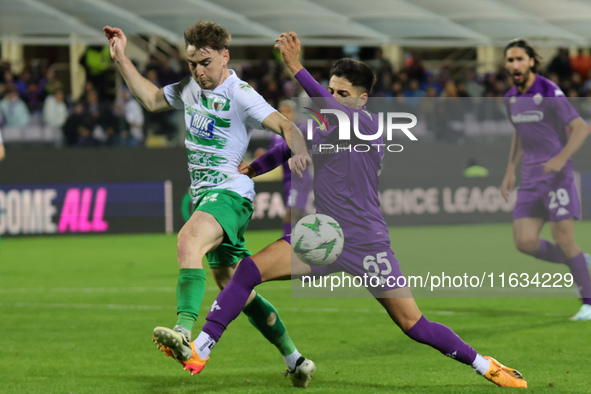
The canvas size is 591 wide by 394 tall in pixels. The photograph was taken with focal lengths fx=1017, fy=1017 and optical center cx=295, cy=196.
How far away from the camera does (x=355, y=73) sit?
575 centimetres

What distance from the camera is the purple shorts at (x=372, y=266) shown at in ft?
18.3

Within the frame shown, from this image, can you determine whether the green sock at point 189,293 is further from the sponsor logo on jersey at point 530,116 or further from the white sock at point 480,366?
the sponsor logo on jersey at point 530,116

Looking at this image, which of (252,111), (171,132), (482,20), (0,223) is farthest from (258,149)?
(252,111)

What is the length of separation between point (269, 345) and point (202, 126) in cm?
233

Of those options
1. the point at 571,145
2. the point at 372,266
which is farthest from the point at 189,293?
the point at 571,145

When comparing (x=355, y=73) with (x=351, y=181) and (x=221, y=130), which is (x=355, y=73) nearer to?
(x=351, y=181)

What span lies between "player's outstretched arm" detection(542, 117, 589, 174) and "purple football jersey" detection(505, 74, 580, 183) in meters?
0.07

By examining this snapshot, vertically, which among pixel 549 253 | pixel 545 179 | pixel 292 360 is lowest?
pixel 549 253

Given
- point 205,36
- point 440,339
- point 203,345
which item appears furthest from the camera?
point 205,36

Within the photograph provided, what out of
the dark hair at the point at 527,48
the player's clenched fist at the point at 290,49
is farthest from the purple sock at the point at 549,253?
the player's clenched fist at the point at 290,49

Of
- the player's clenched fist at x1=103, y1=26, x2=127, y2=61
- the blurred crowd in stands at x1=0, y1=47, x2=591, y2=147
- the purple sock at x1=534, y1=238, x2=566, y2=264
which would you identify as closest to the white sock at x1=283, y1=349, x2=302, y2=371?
the player's clenched fist at x1=103, y1=26, x2=127, y2=61

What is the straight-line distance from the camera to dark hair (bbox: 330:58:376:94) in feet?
18.9

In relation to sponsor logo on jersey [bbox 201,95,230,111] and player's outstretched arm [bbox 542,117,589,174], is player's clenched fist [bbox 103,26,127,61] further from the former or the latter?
player's outstretched arm [bbox 542,117,589,174]

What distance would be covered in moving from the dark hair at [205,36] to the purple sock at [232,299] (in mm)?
1287
